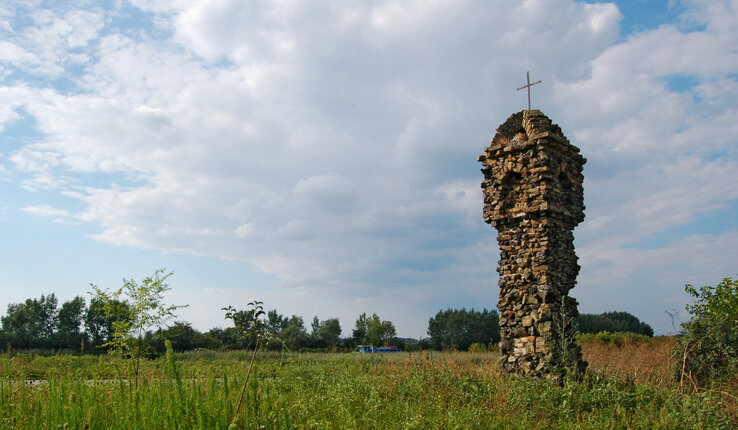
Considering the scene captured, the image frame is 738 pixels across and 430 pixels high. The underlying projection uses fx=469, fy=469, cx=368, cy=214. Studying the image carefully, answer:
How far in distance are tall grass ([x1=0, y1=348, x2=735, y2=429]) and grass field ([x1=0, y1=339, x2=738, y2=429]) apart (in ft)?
0.06

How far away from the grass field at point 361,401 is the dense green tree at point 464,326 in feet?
77.7

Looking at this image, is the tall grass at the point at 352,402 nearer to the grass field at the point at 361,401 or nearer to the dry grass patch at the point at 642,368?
the grass field at the point at 361,401

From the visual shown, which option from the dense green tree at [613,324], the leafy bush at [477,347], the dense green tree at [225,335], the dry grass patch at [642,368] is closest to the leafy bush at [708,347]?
the dry grass patch at [642,368]

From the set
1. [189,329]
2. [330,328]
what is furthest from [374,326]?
[189,329]

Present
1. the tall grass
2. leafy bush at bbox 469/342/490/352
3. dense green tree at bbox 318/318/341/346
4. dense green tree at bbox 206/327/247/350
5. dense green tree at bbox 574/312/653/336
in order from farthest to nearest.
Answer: dense green tree at bbox 574/312/653/336 < dense green tree at bbox 318/318/341/346 < leafy bush at bbox 469/342/490/352 < the tall grass < dense green tree at bbox 206/327/247/350

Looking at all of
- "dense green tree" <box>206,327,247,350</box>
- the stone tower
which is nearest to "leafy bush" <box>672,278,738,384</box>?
the stone tower

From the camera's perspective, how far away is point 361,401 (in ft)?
21.7

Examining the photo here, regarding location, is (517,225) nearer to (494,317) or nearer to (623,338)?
(623,338)

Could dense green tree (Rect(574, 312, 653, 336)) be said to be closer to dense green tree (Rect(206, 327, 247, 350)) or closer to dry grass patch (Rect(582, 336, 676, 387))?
dry grass patch (Rect(582, 336, 676, 387))

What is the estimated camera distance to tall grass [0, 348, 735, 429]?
16.0 feet

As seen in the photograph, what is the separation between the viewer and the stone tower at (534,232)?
8.95 metres

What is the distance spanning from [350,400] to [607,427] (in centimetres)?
340

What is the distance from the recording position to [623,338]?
65.0 feet

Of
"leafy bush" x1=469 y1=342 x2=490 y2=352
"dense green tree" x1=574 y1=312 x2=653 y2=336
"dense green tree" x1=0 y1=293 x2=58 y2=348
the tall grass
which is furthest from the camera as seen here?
"dense green tree" x1=574 y1=312 x2=653 y2=336
